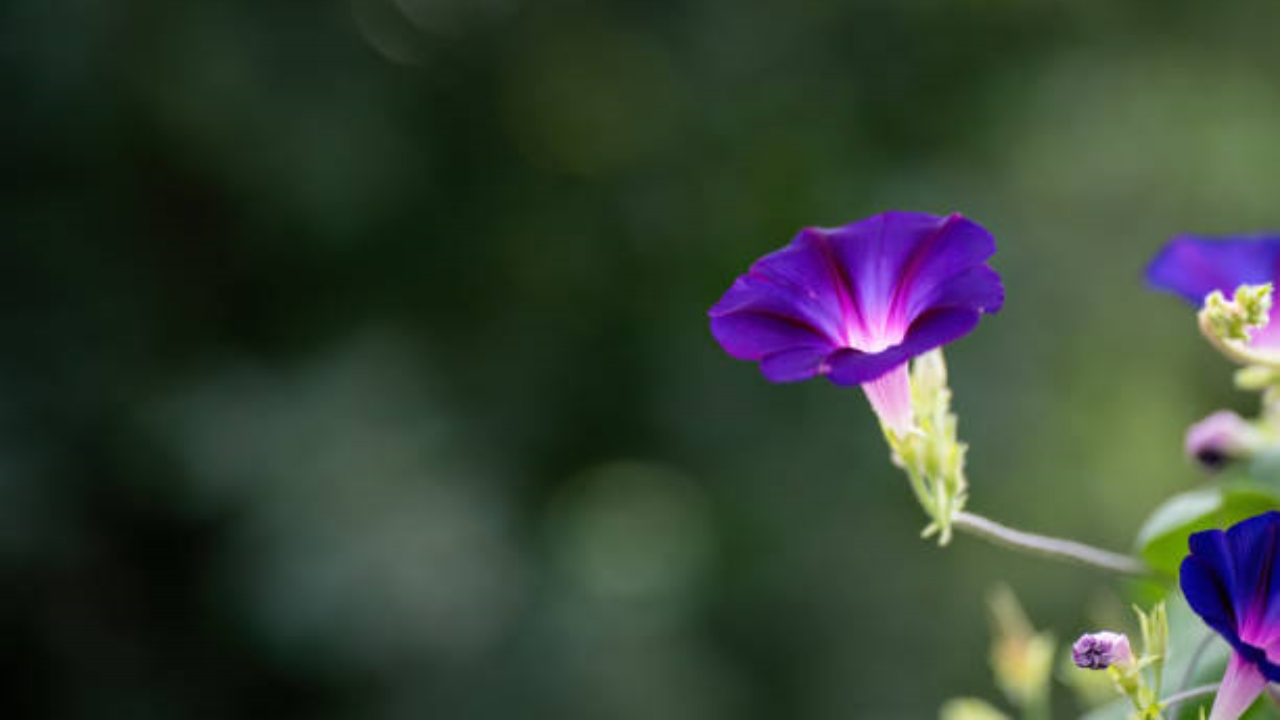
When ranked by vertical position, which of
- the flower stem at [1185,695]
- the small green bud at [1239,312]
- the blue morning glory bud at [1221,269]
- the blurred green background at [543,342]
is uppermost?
the blurred green background at [543,342]

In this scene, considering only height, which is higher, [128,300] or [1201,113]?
[128,300]

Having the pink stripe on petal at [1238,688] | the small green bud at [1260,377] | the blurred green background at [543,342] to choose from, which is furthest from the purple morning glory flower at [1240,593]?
the blurred green background at [543,342]

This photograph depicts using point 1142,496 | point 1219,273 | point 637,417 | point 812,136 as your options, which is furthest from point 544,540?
point 1219,273

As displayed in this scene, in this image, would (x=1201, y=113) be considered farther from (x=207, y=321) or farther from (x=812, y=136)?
(x=207, y=321)

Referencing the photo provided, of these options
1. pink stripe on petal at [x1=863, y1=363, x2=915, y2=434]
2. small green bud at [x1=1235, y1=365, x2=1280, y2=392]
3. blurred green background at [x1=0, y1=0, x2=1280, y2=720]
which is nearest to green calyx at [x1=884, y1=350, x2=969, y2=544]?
pink stripe on petal at [x1=863, y1=363, x2=915, y2=434]

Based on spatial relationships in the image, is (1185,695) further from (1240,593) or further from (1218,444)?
(1218,444)

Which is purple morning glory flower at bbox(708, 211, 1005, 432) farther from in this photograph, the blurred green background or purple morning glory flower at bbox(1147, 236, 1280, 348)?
the blurred green background

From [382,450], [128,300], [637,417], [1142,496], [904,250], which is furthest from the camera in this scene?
[1142,496]

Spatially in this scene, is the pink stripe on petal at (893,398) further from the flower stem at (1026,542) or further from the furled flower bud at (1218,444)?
the furled flower bud at (1218,444)
